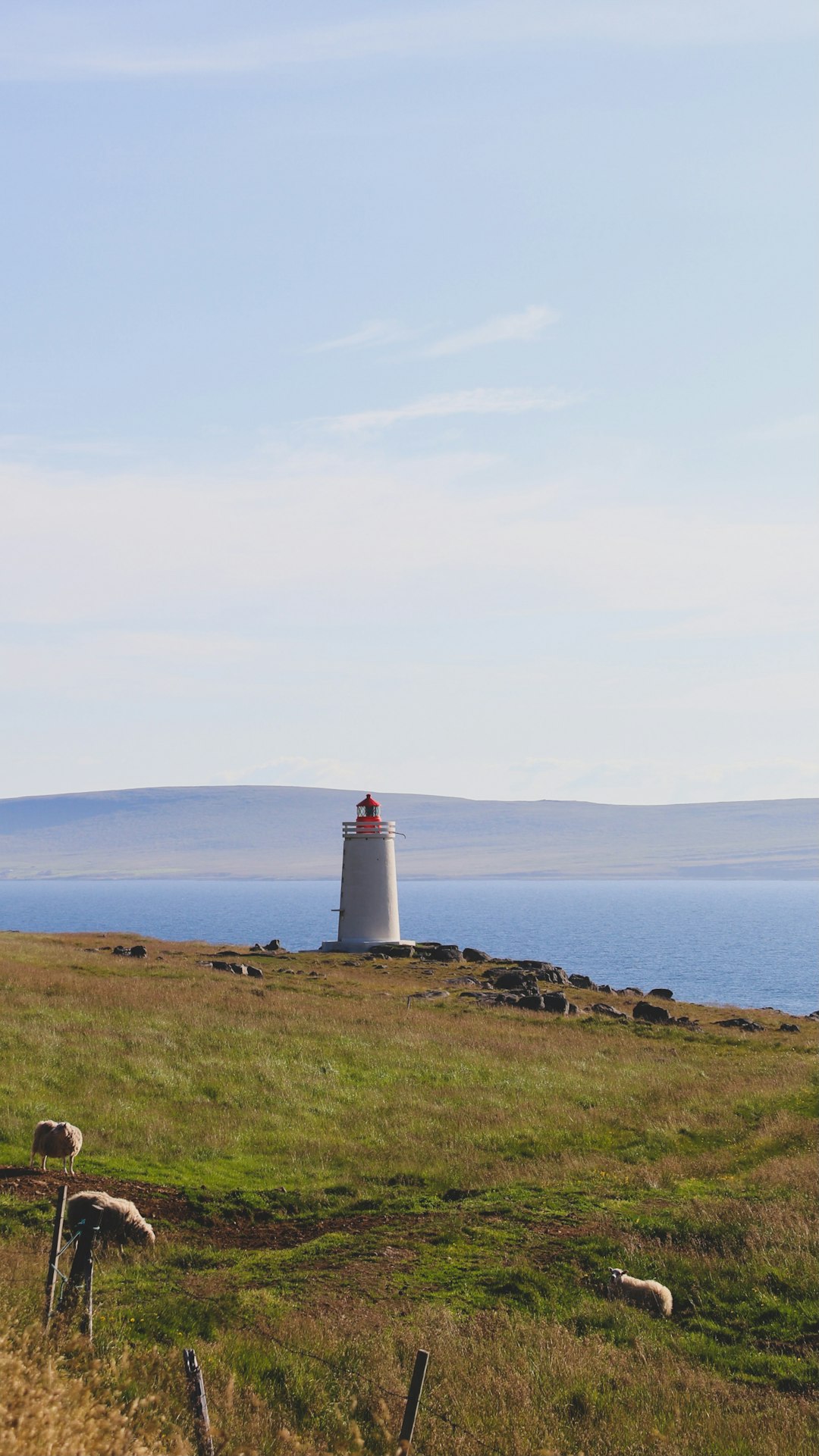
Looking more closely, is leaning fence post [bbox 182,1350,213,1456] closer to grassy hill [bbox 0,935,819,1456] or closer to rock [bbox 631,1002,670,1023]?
grassy hill [bbox 0,935,819,1456]

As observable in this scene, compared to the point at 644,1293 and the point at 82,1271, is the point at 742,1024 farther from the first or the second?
the point at 82,1271

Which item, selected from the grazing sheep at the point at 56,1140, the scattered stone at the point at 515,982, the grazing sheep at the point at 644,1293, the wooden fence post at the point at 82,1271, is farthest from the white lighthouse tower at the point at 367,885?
the wooden fence post at the point at 82,1271

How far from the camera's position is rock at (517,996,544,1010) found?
5234 centimetres

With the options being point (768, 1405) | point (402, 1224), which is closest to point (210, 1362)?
point (768, 1405)

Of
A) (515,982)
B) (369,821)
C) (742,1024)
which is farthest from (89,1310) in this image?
(369,821)

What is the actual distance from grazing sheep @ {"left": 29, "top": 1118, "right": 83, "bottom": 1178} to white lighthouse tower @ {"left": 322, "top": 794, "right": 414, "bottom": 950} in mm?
55259

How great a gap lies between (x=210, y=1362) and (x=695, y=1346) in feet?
19.1

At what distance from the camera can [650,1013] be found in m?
54.5

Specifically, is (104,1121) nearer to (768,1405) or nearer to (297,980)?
(768,1405)

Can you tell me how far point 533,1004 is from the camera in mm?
52875

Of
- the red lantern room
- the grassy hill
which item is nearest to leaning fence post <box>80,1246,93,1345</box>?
the grassy hill

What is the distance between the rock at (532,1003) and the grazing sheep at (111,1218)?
3750cm

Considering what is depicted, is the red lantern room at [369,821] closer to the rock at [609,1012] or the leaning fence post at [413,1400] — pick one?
the rock at [609,1012]

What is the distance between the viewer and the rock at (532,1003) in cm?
5234
